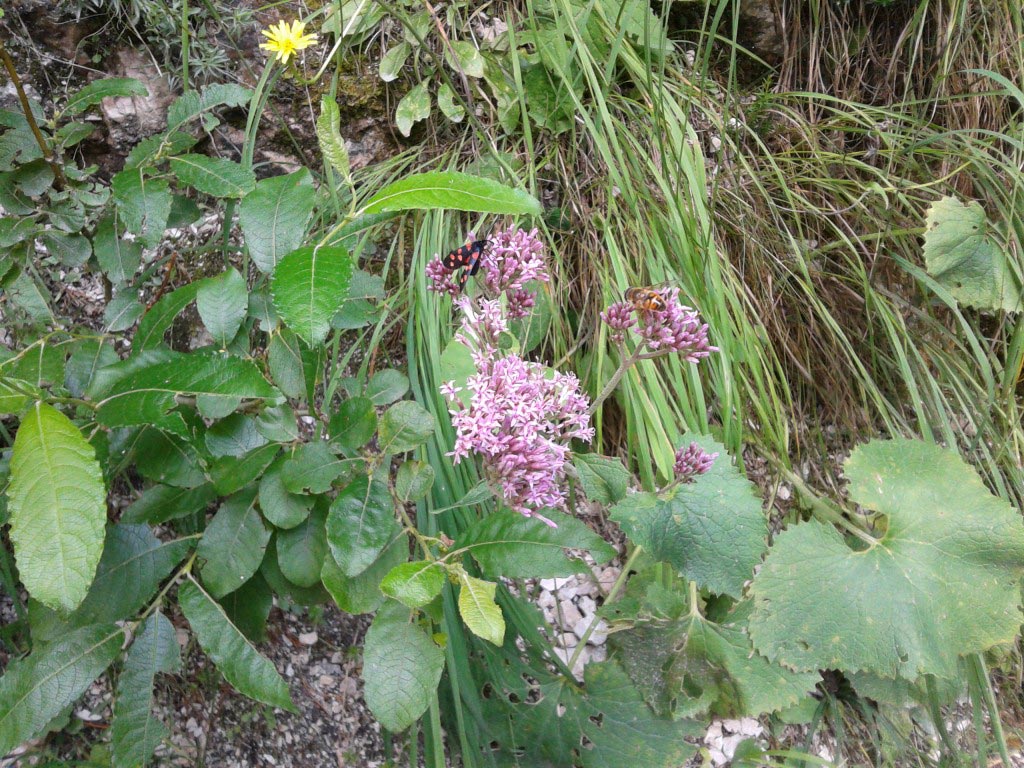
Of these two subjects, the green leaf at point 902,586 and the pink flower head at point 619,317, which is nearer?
the pink flower head at point 619,317

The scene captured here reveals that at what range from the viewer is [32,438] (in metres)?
0.88

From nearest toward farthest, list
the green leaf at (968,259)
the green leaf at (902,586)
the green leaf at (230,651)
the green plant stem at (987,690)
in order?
the green leaf at (230,651), the green leaf at (902,586), the green plant stem at (987,690), the green leaf at (968,259)

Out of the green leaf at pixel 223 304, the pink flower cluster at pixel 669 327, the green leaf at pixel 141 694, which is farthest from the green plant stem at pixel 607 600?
the green leaf at pixel 223 304

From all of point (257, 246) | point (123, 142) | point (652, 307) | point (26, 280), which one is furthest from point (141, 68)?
point (652, 307)

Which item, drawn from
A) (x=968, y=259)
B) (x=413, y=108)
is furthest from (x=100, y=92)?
(x=968, y=259)

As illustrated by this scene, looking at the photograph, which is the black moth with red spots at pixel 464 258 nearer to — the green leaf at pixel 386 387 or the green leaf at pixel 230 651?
the green leaf at pixel 386 387

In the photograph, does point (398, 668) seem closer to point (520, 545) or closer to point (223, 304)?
point (520, 545)

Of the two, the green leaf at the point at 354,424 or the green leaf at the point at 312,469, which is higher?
the green leaf at the point at 354,424

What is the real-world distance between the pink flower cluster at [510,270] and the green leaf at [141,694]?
0.69 m

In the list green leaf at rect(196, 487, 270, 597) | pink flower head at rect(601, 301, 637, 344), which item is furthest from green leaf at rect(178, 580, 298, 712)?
pink flower head at rect(601, 301, 637, 344)

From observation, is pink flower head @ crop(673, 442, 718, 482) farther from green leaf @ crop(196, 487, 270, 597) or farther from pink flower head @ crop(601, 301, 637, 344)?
green leaf @ crop(196, 487, 270, 597)

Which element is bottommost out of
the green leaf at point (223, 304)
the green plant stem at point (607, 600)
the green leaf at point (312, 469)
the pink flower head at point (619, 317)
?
the green plant stem at point (607, 600)

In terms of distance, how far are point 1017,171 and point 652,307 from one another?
1152 mm

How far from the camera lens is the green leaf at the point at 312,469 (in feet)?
3.37
